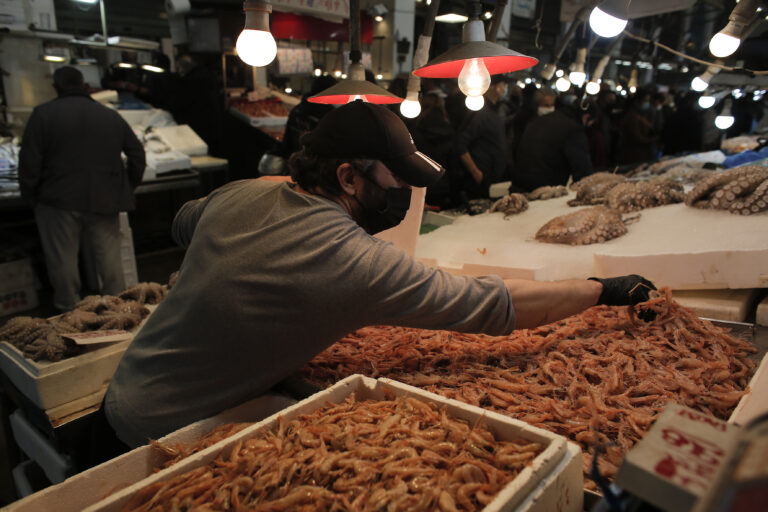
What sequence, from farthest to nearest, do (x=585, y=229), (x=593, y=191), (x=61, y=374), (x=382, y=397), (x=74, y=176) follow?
(x=74, y=176)
(x=593, y=191)
(x=585, y=229)
(x=61, y=374)
(x=382, y=397)

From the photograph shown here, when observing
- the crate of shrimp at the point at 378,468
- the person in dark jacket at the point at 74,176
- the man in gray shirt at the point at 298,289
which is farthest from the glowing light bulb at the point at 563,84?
the crate of shrimp at the point at 378,468

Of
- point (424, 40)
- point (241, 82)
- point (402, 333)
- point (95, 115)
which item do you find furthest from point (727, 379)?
point (241, 82)

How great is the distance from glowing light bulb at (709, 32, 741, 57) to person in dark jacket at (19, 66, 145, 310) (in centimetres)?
561

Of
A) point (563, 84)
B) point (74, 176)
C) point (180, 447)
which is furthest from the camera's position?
point (563, 84)

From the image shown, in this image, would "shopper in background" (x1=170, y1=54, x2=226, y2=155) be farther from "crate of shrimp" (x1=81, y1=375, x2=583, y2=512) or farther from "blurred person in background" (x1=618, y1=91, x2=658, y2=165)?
"crate of shrimp" (x1=81, y1=375, x2=583, y2=512)

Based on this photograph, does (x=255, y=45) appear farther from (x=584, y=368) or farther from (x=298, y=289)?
(x=584, y=368)

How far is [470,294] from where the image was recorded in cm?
194

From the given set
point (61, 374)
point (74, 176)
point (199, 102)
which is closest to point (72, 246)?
point (74, 176)

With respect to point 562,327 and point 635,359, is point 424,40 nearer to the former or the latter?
point 562,327

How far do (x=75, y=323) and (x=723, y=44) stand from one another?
4.01 meters

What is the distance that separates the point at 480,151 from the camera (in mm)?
6691

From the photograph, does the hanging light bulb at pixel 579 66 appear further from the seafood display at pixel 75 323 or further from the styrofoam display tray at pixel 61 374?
the styrofoam display tray at pixel 61 374

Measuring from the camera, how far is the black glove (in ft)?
7.55

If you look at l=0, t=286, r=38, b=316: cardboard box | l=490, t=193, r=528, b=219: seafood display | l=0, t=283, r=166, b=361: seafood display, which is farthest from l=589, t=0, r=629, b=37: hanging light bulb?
l=0, t=286, r=38, b=316: cardboard box
